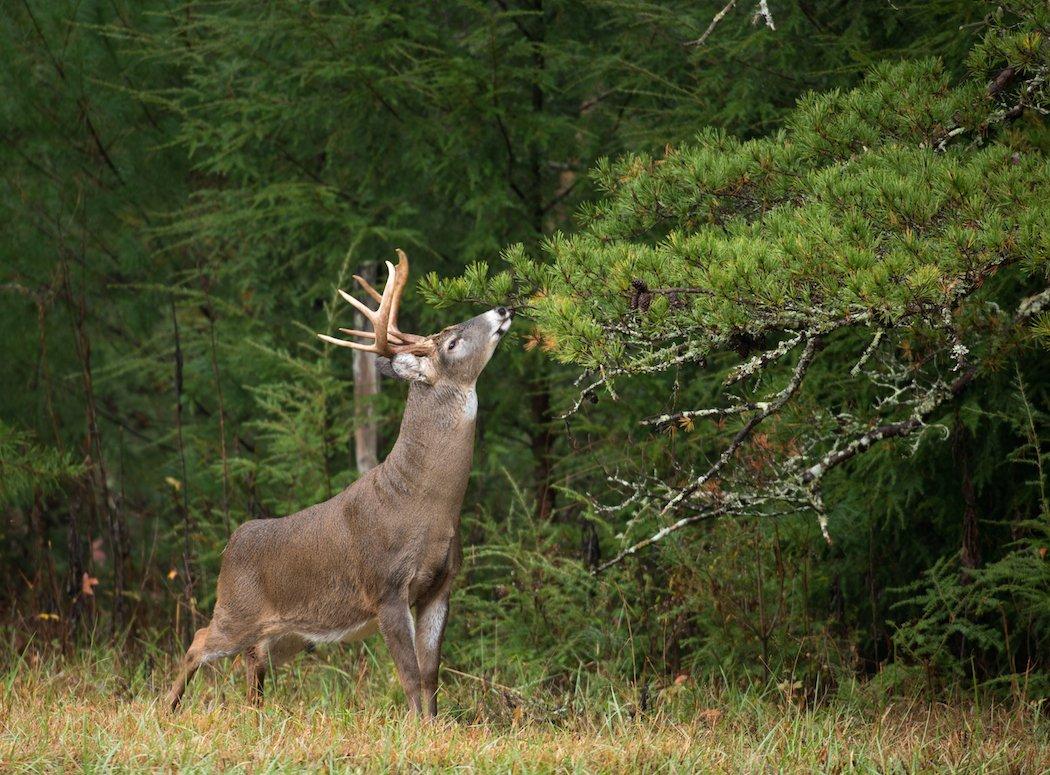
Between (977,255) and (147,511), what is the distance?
8631 millimetres

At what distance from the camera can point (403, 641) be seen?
5508 mm

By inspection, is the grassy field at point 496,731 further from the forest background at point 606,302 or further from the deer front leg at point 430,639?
the forest background at point 606,302

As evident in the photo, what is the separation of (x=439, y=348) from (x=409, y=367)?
152mm

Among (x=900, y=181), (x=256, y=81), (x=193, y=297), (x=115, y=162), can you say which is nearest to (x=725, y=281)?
(x=900, y=181)

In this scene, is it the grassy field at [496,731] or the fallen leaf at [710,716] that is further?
the fallen leaf at [710,716]

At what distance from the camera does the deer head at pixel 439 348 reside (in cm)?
571

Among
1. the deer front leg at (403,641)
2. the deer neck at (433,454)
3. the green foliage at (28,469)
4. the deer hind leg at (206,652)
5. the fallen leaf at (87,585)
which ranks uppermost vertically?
the deer neck at (433,454)

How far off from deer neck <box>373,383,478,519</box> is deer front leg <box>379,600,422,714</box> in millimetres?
417

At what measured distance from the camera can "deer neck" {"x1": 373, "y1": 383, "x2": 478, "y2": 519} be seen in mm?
5609

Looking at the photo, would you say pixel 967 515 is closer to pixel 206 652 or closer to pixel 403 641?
pixel 403 641

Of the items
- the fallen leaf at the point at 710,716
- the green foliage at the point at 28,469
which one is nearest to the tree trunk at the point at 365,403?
the green foliage at the point at 28,469

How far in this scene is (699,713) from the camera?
19.2 feet

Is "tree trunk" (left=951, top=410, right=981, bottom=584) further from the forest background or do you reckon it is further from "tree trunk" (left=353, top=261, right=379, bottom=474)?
"tree trunk" (left=353, top=261, right=379, bottom=474)

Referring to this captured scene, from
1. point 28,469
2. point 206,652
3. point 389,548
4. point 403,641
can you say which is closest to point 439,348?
point 389,548
